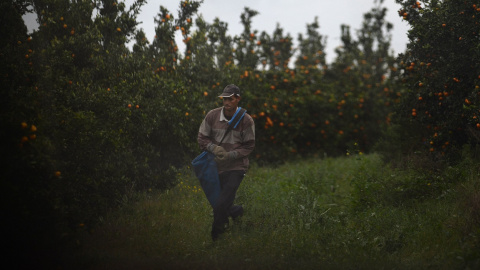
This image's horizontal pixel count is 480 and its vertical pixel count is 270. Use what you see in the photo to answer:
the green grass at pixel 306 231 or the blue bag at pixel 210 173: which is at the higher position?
the blue bag at pixel 210 173

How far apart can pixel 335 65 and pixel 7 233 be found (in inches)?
858

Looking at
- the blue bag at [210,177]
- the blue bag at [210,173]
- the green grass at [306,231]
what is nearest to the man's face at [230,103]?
the blue bag at [210,173]

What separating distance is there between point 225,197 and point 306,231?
63.7 inches

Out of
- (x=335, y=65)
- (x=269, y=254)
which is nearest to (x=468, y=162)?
(x=269, y=254)

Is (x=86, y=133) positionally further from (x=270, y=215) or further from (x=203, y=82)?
(x=203, y=82)

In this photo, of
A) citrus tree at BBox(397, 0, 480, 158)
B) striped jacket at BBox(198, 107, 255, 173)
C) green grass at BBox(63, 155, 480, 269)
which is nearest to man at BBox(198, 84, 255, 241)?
striped jacket at BBox(198, 107, 255, 173)

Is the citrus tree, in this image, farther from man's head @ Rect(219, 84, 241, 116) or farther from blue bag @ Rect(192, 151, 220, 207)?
blue bag @ Rect(192, 151, 220, 207)

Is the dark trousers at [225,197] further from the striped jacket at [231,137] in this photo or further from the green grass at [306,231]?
the green grass at [306,231]

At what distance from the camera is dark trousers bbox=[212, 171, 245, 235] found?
6.60 metres

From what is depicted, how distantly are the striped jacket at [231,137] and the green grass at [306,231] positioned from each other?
1085 millimetres

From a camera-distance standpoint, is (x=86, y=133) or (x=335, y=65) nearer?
(x=86, y=133)

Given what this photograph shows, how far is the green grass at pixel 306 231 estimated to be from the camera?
5.88 meters

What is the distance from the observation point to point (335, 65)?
2484cm

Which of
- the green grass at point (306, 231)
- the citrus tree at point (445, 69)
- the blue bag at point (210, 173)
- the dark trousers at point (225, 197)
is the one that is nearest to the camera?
the green grass at point (306, 231)
